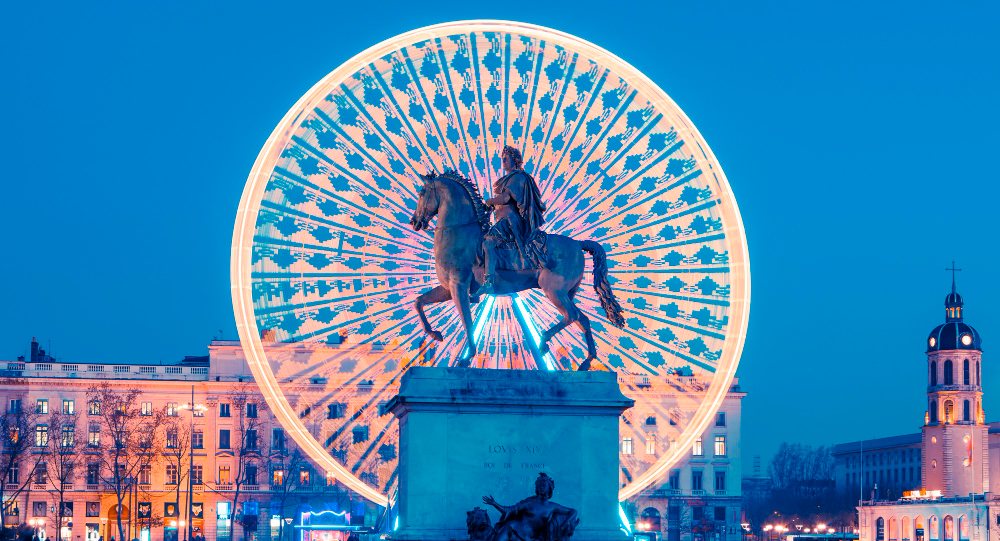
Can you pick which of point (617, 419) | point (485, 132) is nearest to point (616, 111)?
point (485, 132)

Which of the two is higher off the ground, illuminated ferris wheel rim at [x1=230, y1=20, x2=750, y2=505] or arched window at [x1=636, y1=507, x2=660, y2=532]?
illuminated ferris wheel rim at [x1=230, y1=20, x2=750, y2=505]

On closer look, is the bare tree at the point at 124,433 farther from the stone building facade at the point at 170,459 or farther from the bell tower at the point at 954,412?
the bell tower at the point at 954,412

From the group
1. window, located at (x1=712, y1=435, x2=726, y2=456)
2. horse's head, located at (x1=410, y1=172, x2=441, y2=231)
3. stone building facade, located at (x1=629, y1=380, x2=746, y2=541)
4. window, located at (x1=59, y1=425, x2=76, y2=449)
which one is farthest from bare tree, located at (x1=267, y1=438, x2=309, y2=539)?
horse's head, located at (x1=410, y1=172, x2=441, y2=231)

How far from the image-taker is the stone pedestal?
107 feet

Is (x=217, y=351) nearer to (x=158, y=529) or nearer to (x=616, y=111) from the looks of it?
(x=158, y=529)

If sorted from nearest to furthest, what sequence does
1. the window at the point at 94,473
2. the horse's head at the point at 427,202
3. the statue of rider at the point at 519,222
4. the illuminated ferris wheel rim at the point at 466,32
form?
the statue of rider at the point at 519,222 → the horse's head at the point at 427,202 → the illuminated ferris wheel rim at the point at 466,32 → the window at the point at 94,473

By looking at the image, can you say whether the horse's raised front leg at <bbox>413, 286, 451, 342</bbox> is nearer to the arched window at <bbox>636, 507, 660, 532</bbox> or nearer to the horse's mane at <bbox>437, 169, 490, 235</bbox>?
the horse's mane at <bbox>437, 169, 490, 235</bbox>

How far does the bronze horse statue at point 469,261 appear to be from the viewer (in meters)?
34.1

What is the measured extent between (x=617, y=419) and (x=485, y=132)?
11745 mm

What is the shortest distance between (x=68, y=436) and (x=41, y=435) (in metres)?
2.81

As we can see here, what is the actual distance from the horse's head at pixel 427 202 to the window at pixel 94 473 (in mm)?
92990

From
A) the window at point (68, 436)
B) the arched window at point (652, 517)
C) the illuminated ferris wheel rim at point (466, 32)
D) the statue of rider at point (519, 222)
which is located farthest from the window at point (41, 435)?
the statue of rider at point (519, 222)

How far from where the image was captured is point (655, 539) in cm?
3822

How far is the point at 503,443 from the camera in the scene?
109 ft
